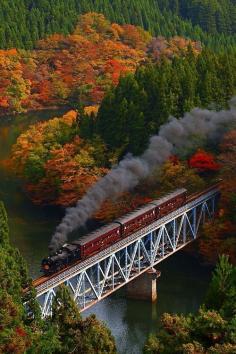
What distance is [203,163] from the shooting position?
191 ft

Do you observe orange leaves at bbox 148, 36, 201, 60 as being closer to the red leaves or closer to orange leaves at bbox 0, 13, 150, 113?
orange leaves at bbox 0, 13, 150, 113

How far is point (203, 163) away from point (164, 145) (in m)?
4.41

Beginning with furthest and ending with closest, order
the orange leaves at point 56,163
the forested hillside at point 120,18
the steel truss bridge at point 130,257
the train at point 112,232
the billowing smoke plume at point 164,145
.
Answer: the forested hillside at point 120,18, the orange leaves at point 56,163, the billowing smoke plume at point 164,145, the steel truss bridge at point 130,257, the train at point 112,232

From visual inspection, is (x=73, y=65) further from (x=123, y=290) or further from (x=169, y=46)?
(x=123, y=290)

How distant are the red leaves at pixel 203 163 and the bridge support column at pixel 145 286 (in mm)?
11413

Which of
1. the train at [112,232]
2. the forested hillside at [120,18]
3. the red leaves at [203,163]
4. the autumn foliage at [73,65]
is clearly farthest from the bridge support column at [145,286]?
the forested hillside at [120,18]

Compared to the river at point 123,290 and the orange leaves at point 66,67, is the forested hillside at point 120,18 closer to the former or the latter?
the orange leaves at point 66,67

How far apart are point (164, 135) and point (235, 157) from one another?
31.6 feet

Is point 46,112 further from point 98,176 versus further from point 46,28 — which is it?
point 98,176

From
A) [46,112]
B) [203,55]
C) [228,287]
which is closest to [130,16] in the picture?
[46,112]

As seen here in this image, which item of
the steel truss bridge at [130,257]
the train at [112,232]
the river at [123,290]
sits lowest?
the river at [123,290]

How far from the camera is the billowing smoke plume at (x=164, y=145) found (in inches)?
2245

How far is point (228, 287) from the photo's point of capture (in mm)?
29672

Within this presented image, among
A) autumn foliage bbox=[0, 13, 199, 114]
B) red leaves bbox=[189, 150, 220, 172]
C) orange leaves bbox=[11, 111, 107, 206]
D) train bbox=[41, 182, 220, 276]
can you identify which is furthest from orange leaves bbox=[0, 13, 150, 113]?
train bbox=[41, 182, 220, 276]
